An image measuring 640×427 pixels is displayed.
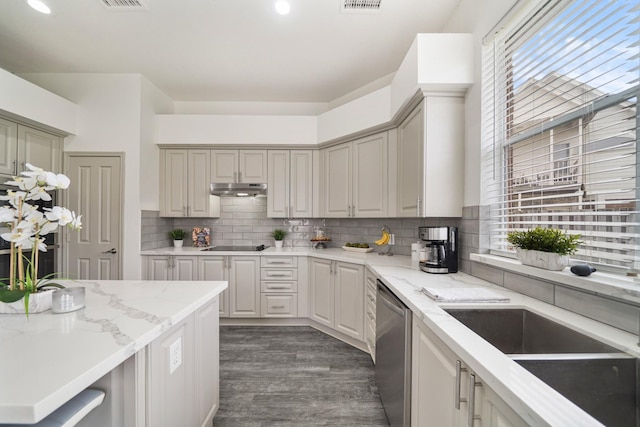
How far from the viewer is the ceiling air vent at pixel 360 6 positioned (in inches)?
81.8

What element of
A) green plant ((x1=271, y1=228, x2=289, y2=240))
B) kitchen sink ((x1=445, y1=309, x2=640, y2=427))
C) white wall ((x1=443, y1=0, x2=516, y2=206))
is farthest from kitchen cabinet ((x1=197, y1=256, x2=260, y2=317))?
kitchen sink ((x1=445, y1=309, x2=640, y2=427))

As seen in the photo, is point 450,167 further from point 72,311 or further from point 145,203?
point 145,203

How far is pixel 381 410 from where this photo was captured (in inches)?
71.4

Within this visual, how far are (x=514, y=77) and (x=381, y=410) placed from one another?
2.30 meters

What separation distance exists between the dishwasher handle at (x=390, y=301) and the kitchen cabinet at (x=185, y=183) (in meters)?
2.63

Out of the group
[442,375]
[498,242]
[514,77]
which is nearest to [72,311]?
[442,375]

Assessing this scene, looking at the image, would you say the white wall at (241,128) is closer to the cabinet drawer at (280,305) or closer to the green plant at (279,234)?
the green plant at (279,234)

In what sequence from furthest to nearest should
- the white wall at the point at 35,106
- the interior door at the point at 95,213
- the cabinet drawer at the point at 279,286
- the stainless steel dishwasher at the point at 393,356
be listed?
1. the cabinet drawer at the point at 279,286
2. the interior door at the point at 95,213
3. the white wall at the point at 35,106
4. the stainless steel dishwasher at the point at 393,356

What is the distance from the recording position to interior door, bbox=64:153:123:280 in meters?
3.14

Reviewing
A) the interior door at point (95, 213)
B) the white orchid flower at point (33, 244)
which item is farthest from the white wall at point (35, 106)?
the white orchid flower at point (33, 244)

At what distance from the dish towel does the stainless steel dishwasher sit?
0.17m

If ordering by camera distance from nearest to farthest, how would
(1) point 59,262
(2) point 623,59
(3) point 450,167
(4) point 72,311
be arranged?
(2) point 623,59
(4) point 72,311
(3) point 450,167
(1) point 59,262

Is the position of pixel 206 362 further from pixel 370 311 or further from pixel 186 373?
pixel 370 311

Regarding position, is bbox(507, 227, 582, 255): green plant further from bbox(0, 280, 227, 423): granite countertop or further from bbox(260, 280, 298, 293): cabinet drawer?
bbox(260, 280, 298, 293): cabinet drawer
